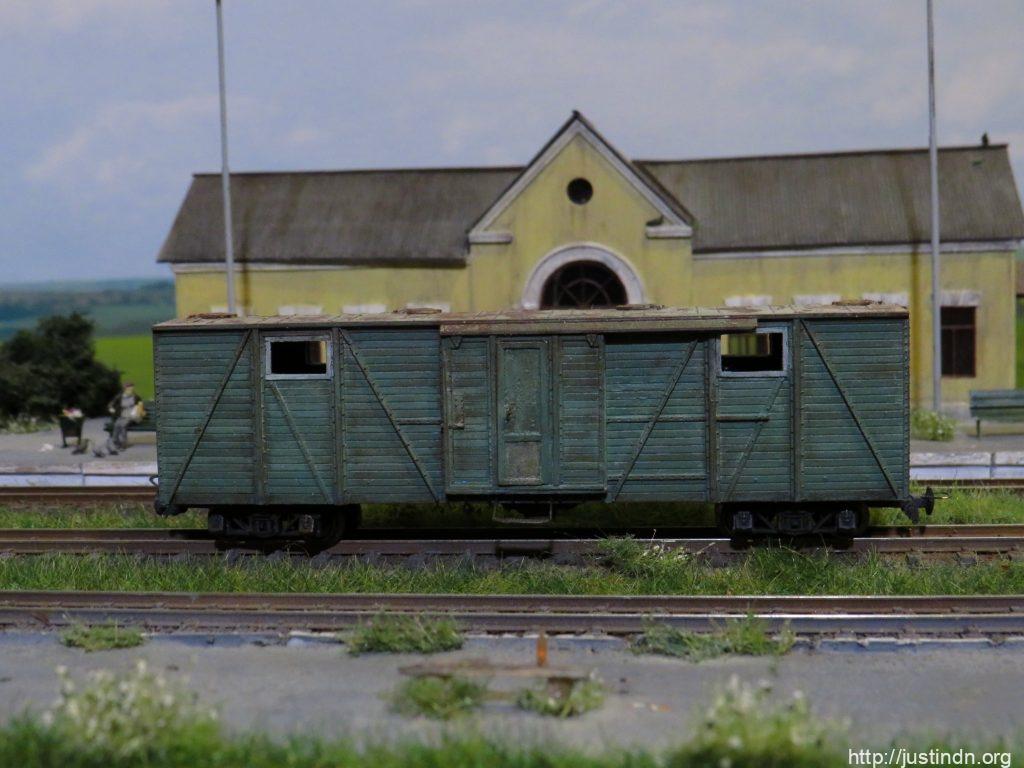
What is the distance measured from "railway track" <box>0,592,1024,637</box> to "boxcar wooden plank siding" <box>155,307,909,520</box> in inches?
78.5

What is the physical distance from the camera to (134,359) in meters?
54.2

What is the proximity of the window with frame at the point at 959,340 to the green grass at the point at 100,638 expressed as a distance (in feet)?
72.3

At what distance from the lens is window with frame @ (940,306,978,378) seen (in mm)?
26344

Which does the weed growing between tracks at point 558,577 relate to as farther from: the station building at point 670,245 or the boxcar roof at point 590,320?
the station building at point 670,245

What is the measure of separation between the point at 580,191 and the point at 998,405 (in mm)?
10653

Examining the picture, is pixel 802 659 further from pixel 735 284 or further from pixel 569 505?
pixel 735 284

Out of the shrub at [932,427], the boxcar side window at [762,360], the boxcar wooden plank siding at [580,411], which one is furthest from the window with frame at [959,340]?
the boxcar wooden plank siding at [580,411]

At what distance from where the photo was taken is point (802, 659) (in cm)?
946

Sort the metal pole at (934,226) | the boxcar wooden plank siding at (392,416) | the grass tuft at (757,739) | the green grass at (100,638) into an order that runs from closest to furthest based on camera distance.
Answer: the grass tuft at (757,739), the green grass at (100,638), the boxcar wooden plank siding at (392,416), the metal pole at (934,226)

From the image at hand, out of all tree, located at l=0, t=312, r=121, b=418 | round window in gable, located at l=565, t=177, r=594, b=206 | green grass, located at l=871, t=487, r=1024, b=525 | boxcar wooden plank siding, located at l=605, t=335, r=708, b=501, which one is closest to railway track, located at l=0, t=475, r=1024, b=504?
green grass, located at l=871, t=487, r=1024, b=525

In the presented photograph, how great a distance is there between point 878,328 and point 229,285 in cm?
1741

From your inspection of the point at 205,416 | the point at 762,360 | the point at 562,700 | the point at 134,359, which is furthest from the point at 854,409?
the point at 134,359

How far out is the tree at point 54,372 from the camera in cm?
2920

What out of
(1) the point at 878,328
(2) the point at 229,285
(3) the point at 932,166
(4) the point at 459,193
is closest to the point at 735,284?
(3) the point at 932,166
